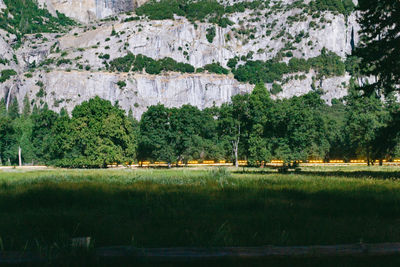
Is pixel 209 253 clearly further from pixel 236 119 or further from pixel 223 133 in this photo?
pixel 223 133

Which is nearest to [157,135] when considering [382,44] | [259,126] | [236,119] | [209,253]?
[236,119]

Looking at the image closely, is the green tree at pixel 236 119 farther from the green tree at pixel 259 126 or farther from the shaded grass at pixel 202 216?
the shaded grass at pixel 202 216

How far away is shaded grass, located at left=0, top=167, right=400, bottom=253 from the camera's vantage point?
8.76 m

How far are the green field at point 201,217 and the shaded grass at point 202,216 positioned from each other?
0.07ft

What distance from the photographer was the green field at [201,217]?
8742 millimetres

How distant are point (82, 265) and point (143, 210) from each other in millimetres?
5551

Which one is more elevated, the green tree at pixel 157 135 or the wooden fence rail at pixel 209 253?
the green tree at pixel 157 135

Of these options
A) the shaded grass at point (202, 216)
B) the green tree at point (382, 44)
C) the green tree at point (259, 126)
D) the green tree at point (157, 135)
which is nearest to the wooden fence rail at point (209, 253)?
the shaded grass at point (202, 216)

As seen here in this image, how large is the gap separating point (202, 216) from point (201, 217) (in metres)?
0.10

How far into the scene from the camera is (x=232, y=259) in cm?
705

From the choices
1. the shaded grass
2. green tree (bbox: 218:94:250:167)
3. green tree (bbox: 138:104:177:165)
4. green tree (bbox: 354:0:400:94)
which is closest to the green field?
the shaded grass

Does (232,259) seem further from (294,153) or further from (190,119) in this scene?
A: (190,119)

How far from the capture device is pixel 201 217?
11.0m

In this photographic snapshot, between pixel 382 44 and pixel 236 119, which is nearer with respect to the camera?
pixel 382 44
